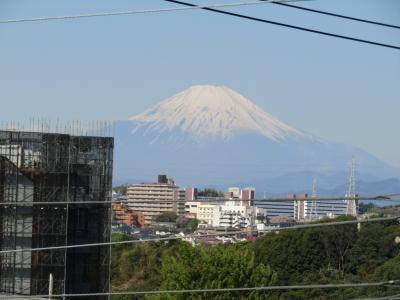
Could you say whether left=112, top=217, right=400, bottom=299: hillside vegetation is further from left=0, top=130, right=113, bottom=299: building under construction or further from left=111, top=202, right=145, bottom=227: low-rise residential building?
left=111, top=202, right=145, bottom=227: low-rise residential building

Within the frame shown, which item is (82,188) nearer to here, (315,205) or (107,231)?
(107,231)

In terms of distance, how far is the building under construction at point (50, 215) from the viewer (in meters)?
30.3

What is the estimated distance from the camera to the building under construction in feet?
99.3

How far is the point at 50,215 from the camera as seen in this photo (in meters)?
30.7

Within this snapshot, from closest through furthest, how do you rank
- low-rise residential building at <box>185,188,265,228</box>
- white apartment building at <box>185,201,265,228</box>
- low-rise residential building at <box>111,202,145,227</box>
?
low-rise residential building at <box>111,202,145,227</box> < low-rise residential building at <box>185,188,265,228</box> < white apartment building at <box>185,201,265,228</box>

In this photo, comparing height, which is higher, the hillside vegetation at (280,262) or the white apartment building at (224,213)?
the white apartment building at (224,213)

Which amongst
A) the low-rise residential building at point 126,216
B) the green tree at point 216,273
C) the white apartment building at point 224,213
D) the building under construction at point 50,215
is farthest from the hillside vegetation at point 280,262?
the white apartment building at point 224,213

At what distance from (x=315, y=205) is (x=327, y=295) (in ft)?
404

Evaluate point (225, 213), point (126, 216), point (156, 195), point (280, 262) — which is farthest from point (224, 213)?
point (280, 262)

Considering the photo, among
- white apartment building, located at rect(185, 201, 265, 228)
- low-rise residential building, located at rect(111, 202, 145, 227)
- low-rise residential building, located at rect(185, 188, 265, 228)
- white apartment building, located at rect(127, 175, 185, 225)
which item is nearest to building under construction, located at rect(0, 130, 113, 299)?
low-rise residential building, located at rect(111, 202, 145, 227)

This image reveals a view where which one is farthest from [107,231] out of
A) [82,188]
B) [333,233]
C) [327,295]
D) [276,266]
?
[333,233]

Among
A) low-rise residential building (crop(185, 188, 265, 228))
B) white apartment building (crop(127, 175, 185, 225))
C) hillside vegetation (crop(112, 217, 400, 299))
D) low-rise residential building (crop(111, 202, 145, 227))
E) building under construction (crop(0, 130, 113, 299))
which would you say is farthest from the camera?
white apartment building (crop(127, 175, 185, 225))

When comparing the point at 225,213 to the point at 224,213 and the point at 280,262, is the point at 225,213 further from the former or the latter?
the point at 280,262

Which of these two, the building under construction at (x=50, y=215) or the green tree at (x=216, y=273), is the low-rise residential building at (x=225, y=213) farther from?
the green tree at (x=216, y=273)
